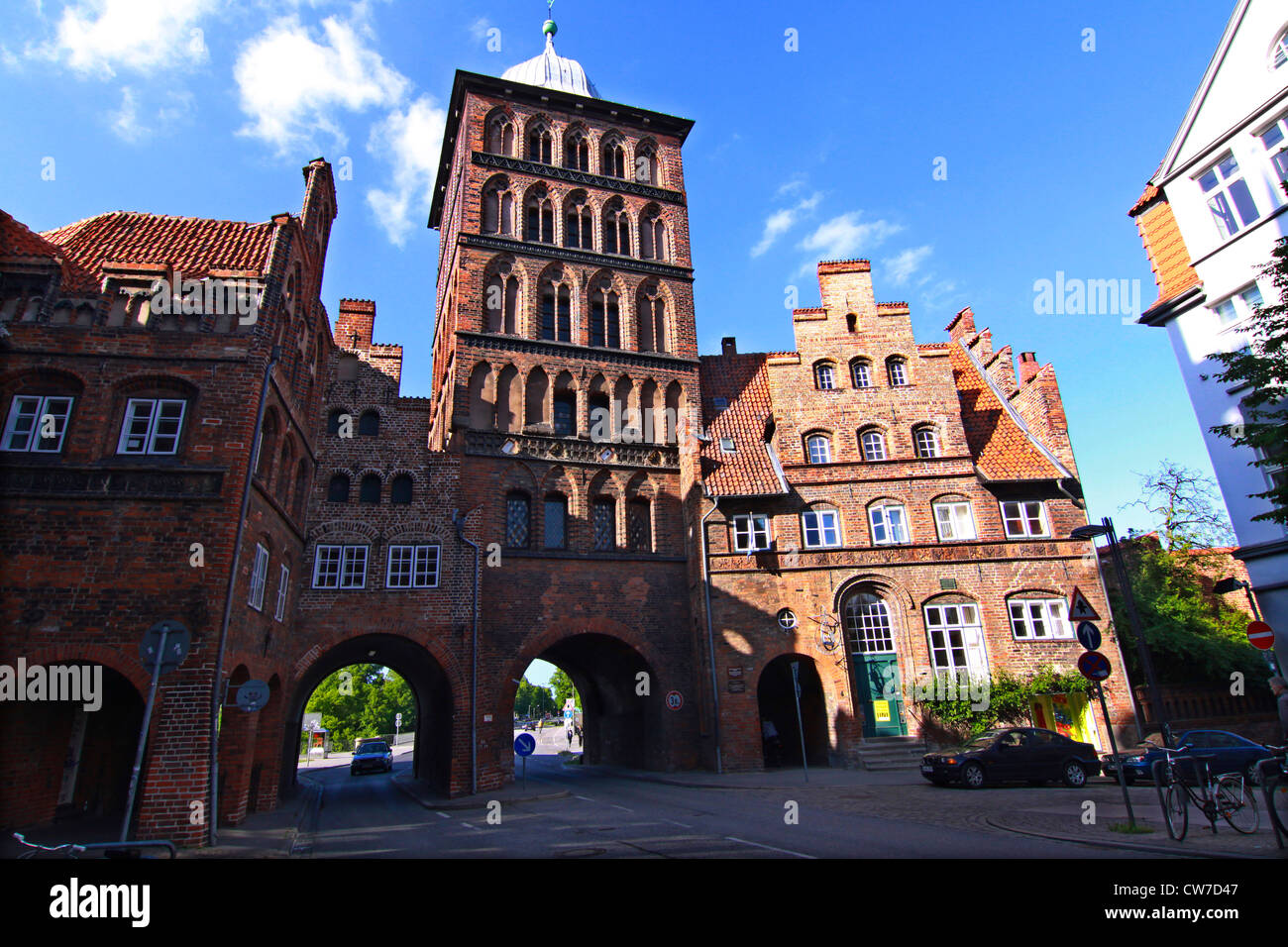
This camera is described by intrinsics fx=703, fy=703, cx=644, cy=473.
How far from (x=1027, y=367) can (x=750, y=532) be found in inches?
486

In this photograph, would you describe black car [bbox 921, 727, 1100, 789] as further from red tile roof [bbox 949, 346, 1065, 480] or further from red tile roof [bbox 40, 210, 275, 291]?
red tile roof [bbox 40, 210, 275, 291]

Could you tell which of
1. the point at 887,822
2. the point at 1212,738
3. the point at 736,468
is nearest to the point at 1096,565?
the point at 1212,738

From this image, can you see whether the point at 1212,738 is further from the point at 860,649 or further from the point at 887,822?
the point at 887,822

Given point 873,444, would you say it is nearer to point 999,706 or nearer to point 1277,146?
point 999,706

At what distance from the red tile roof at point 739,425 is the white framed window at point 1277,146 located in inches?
616

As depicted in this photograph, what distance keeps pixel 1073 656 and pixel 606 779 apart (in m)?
15.6

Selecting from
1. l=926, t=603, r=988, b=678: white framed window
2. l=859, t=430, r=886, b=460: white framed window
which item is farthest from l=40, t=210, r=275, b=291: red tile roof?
l=926, t=603, r=988, b=678: white framed window

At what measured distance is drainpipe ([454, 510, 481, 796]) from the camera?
19672 millimetres

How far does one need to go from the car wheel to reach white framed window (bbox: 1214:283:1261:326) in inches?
517

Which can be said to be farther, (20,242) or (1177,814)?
Answer: (20,242)

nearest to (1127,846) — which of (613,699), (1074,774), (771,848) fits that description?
(771,848)

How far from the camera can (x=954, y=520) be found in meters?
24.0
